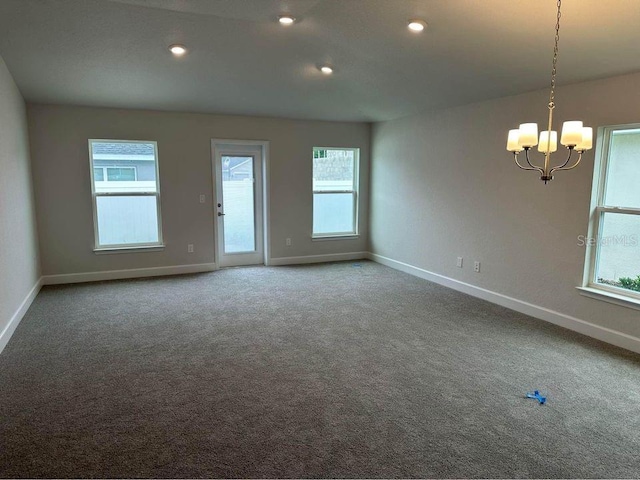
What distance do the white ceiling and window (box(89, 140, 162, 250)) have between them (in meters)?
0.66

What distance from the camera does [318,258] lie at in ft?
22.8

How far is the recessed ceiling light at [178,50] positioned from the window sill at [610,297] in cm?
438

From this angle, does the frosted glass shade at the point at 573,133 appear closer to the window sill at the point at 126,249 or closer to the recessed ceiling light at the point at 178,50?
the recessed ceiling light at the point at 178,50

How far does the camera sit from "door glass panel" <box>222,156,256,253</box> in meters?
6.37

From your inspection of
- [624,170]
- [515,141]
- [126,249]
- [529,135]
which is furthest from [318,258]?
[529,135]

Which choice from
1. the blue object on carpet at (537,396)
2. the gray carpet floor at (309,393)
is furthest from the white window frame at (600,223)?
the blue object on carpet at (537,396)

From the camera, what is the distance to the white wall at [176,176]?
5281mm

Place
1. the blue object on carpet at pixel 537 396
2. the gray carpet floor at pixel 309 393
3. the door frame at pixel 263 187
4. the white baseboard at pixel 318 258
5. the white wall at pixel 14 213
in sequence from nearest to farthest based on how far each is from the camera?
the gray carpet floor at pixel 309 393 → the blue object on carpet at pixel 537 396 → the white wall at pixel 14 213 → the door frame at pixel 263 187 → the white baseboard at pixel 318 258

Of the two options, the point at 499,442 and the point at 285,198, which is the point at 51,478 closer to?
the point at 499,442

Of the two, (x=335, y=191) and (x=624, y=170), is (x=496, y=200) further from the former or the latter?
(x=335, y=191)

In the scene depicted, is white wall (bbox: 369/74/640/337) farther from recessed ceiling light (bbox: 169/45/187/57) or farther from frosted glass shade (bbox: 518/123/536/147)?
recessed ceiling light (bbox: 169/45/187/57)

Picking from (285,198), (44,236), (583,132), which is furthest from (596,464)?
(44,236)

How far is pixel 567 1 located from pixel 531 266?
2545 millimetres

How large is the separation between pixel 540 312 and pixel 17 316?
5.20m
